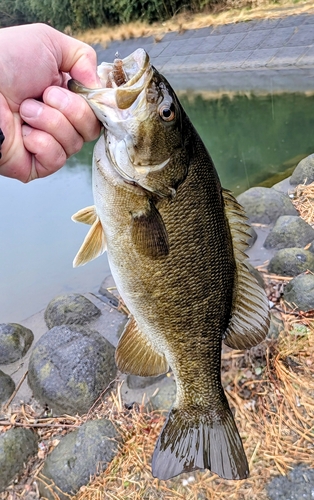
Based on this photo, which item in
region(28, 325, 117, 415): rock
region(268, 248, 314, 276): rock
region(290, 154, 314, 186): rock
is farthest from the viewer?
region(290, 154, 314, 186): rock

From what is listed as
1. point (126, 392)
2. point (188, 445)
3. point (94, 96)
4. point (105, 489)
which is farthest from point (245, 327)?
point (126, 392)

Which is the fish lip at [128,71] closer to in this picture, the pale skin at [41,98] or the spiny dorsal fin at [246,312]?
the pale skin at [41,98]

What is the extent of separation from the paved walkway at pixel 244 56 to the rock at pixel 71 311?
8.95 m

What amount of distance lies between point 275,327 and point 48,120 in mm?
2158

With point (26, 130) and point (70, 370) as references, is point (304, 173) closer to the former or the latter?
point (70, 370)

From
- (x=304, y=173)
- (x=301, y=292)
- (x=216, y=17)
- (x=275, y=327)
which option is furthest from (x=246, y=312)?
(x=216, y=17)

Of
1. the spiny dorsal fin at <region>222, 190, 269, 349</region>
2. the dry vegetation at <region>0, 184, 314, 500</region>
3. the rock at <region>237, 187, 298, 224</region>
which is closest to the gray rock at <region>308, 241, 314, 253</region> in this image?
the rock at <region>237, 187, 298, 224</region>

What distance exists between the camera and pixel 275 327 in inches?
122

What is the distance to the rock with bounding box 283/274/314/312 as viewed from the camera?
332cm

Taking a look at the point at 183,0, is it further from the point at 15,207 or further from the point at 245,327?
the point at 245,327

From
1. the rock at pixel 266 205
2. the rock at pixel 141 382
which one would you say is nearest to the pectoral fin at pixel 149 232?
the rock at pixel 141 382

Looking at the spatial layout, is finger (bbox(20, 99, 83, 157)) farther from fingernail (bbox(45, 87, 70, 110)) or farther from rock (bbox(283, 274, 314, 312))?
rock (bbox(283, 274, 314, 312))

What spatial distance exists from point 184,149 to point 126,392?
2.12 m

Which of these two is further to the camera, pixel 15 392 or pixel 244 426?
pixel 15 392
